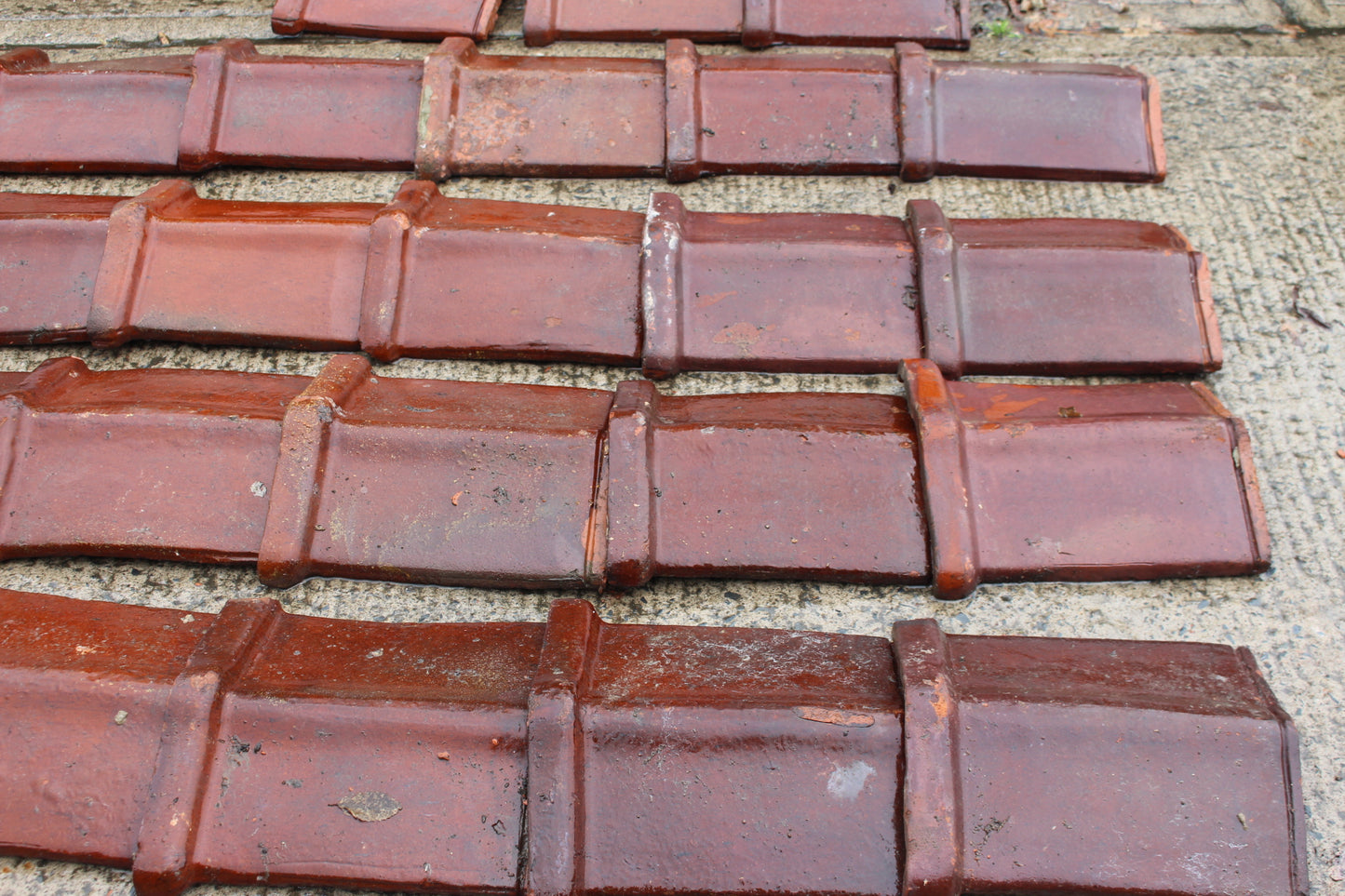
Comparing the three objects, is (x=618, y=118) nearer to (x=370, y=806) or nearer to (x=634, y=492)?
(x=634, y=492)

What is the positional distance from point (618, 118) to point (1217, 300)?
1531mm

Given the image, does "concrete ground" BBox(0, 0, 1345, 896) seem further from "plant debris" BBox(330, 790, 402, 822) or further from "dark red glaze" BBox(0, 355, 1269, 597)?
"plant debris" BBox(330, 790, 402, 822)

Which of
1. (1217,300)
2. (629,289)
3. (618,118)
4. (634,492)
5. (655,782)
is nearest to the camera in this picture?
(655,782)

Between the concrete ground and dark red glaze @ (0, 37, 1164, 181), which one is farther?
dark red glaze @ (0, 37, 1164, 181)

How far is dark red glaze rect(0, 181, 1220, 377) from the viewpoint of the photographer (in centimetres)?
199

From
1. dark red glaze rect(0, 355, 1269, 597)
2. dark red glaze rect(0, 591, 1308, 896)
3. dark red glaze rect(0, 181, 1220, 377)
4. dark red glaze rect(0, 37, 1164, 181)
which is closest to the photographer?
dark red glaze rect(0, 591, 1308, 896)

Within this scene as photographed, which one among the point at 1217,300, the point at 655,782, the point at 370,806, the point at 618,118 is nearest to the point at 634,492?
the point at 655,782

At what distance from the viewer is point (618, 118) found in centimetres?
234

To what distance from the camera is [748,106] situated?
235 centimetres

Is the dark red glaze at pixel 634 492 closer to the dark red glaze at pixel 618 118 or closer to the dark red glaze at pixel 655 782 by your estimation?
the dark red glaze at pixel 655 782

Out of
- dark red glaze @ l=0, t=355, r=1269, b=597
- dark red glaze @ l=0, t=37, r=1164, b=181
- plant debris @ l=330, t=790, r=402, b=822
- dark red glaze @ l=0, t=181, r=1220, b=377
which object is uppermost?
dark red glaze @ l=0, t=37, r=1164, b=181

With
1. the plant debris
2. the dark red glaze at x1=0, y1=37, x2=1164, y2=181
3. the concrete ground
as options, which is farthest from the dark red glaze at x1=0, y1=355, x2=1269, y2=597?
the dark red glaze at x1=0, y1=37, x2=1164, y2=181

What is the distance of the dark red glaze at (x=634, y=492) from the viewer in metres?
1.72

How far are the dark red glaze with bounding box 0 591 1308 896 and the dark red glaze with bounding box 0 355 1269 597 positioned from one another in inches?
10.4
